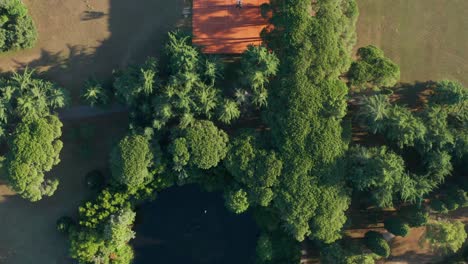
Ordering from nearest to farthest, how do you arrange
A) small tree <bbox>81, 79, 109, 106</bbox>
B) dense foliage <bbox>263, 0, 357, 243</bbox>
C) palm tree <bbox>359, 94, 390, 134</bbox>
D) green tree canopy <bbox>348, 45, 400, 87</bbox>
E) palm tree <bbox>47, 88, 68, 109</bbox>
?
1. dense foliage <bbox>263, 0, 357, 243</bbox>
2. palm tree <bbox>359, 94, 390, 134</bbox>
3. palm tree <bbox>47, 88, 68, 109</bbox>
4. small tree <bbox>81, 79, 109, 106</bbox>
5. green tree canopy <bbox>348, 45, 400, 87</bbox>

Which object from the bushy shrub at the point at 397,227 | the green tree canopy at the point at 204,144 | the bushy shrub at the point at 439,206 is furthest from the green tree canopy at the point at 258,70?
the bushy shrub at the point at 439,206

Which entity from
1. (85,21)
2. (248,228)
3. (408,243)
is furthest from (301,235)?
(85,21)

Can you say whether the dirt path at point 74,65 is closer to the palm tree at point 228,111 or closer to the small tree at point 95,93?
the small tree at point 95,93

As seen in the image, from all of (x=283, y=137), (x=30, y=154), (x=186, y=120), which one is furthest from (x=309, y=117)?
(x=30, y=154)

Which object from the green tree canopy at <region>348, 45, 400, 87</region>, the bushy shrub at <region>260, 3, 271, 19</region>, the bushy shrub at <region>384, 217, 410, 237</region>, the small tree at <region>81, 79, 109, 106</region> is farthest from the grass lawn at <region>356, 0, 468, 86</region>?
the small tree at <region>81, 79, 109, 106</region>

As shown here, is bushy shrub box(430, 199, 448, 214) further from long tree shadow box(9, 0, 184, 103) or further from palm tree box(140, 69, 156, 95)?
long tree shadow box(9, 0, 184, 103)

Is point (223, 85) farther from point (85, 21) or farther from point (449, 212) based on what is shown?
point (449, 212)
